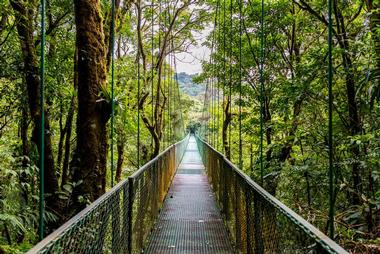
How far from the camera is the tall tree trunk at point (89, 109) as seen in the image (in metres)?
2.62

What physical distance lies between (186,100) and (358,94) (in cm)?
1873

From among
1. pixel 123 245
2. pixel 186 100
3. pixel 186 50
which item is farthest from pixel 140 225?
pixel 186 100

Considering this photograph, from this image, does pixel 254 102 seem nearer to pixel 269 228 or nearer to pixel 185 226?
pixel 185 226

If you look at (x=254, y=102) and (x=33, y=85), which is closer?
(x=33, y=85)

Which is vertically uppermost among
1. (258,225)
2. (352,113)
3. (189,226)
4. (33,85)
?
(33,85)

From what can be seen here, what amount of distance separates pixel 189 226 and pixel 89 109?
1.73m

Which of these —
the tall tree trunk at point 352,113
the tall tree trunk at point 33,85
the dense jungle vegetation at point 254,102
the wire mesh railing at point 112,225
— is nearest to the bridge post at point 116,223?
the wire mesh railing at point 112,225

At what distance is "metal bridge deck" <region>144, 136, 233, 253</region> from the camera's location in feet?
10.1

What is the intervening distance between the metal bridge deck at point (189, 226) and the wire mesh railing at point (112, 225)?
0.18m

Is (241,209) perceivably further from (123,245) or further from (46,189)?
(46,189)

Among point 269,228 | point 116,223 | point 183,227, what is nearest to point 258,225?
point 269,228

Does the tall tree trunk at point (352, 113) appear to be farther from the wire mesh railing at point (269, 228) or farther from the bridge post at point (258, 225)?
the bridge post at point (258, 225)

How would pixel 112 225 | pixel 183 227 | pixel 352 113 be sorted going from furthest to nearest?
1. pixel 183 227
2. pixel 352 113
3. pixel 112 225

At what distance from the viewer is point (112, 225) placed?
6.02 ft
